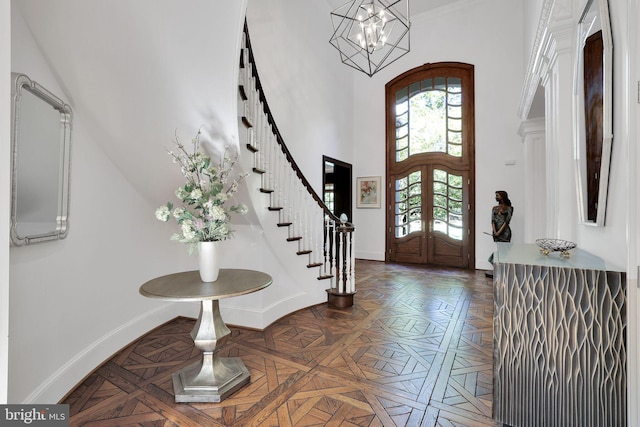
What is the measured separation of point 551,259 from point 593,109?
0.96 m

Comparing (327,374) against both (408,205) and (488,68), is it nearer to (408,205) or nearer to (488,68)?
(408,205)

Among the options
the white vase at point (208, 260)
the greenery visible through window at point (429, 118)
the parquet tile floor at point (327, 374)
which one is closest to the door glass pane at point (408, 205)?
the greenery visible through window at point (429, 118)

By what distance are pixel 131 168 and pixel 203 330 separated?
1594mm

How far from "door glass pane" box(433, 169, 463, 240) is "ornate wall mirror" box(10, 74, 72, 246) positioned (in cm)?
639

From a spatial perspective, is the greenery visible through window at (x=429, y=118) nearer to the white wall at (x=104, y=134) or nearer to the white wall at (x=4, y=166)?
the white wall at (x=104, y=134)

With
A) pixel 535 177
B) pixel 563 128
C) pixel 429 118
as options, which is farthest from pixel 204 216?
pixel 429 118

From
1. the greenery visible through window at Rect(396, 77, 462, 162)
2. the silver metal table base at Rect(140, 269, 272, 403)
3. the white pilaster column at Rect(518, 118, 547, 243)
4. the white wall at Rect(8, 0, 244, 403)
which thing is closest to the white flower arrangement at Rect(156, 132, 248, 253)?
the silver metal table base at Rect(140, 269, 272, 403)

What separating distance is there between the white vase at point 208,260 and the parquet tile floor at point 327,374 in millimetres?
806

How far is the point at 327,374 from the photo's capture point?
2.30m

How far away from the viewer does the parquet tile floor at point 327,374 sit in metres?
1.84

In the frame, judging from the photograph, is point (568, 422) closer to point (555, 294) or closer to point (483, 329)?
point (555, 294)

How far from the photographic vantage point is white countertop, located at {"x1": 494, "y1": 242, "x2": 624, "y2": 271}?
61.2 inches

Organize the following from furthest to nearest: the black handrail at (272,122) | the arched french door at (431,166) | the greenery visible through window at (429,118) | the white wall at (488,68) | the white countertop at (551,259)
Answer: the greenery visible through window at (429,118) < the arched french door at (431,166) < the white wall at (488,68) < the black handrail at (272,122) < the white countertop at (551,259)

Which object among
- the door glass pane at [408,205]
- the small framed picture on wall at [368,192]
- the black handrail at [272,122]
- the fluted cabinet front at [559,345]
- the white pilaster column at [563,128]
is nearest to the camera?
the fluted cabinet front at [559,345]
